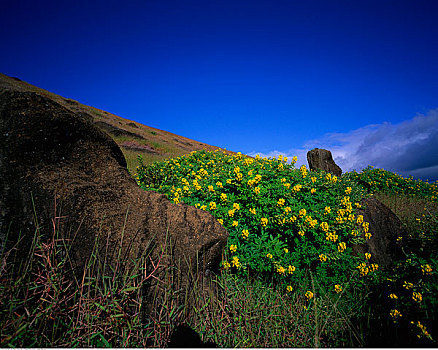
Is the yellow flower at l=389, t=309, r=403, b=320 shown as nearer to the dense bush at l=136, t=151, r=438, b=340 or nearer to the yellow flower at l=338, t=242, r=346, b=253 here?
the dense bush at l=136, t=151, r=438, b=340

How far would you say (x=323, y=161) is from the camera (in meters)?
12.1

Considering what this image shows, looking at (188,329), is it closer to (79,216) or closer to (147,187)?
(79,216)

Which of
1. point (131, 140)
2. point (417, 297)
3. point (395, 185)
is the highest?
point (131, 140)

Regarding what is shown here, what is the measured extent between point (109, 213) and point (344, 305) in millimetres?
3147

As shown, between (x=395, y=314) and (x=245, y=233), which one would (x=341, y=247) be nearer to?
(x=395, y=314)

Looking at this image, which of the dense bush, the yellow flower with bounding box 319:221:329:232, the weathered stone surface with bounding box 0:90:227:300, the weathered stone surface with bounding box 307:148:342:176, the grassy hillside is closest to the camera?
the weathered stone surface with bounding box 0:90:227:300

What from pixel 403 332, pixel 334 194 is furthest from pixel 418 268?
pixel 334 194

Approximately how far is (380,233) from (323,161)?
8412mm

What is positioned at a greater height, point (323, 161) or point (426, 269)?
point (323, 161)

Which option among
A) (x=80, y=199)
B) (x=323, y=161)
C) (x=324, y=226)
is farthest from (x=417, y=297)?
(x=323, y=161)

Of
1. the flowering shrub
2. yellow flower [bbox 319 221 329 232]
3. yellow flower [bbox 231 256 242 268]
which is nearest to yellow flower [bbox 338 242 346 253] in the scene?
the flowering shrub

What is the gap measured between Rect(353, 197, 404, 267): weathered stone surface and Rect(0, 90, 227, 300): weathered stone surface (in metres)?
3.35

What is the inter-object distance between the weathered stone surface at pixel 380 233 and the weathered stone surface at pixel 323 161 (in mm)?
7619

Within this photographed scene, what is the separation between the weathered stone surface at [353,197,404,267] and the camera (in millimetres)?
4059
